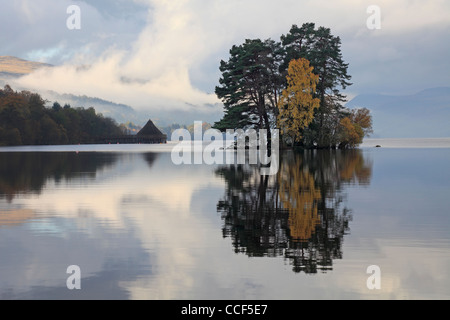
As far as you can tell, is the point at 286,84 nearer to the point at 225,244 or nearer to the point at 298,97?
the point at 298,97

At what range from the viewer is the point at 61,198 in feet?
66.9

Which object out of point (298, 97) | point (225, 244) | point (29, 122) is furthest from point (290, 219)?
point (29, 122)

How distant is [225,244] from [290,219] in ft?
12.8

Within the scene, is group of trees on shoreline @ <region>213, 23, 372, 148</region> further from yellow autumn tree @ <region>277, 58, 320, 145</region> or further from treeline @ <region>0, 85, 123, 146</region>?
treeline @ <region>0, 85, 123, 146</region>

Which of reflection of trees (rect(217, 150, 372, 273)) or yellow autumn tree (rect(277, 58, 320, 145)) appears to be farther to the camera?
yellow autumn tree (rect(277, 58, 320, 145))

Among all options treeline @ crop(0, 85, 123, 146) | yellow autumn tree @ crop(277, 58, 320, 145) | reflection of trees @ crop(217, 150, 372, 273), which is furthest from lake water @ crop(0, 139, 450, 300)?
treeline @ crop(0, 85, 123, 146)

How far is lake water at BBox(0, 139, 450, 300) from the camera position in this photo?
27.7 ft

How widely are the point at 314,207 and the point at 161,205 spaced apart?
5.64 m

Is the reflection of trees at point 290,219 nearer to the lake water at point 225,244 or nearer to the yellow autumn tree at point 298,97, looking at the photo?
the lake water at point 225,244

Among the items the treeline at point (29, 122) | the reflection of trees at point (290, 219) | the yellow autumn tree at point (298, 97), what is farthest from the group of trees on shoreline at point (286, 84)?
the treeline at point (29, 122)

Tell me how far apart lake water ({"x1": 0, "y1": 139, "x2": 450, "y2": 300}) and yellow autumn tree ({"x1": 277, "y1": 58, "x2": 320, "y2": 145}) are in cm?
4636

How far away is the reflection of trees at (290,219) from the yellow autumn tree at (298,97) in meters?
42.2
